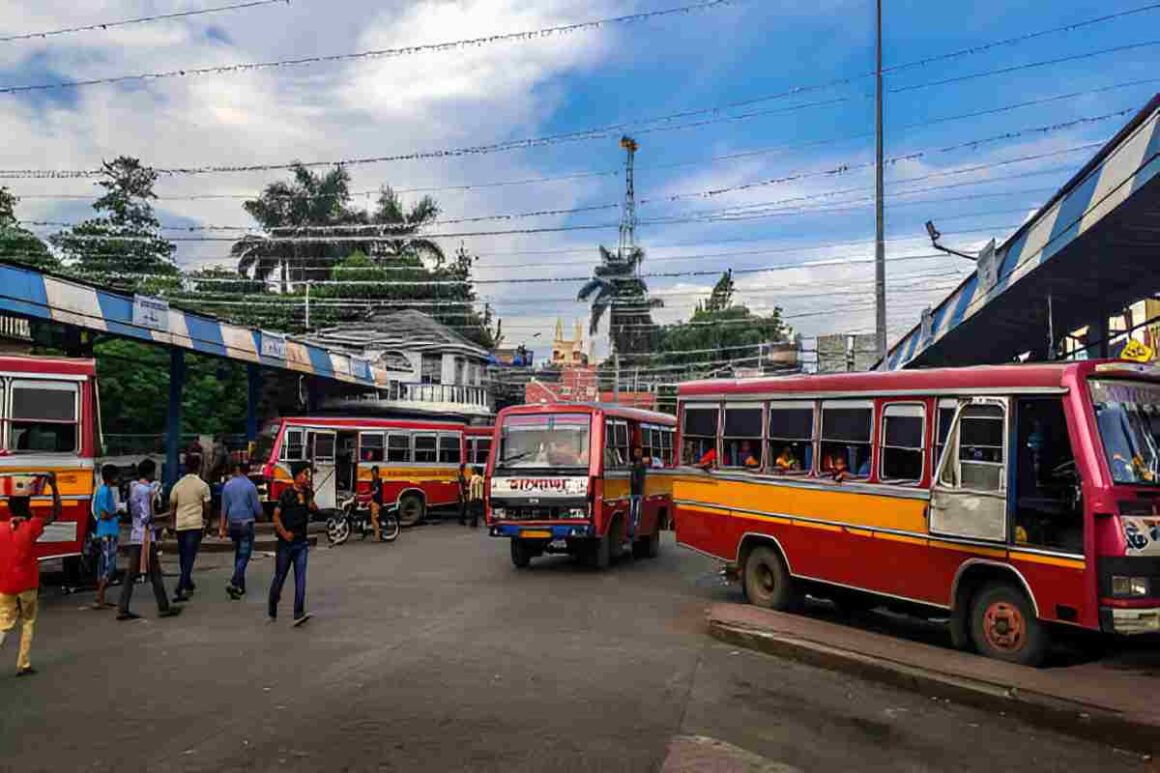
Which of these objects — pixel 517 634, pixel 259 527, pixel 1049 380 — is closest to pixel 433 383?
pixel 259 527

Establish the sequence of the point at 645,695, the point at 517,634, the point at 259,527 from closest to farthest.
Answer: the point at 645,695
the point at 517,634
the point at 259,527

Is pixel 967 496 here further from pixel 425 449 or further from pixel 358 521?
pixel 425 449

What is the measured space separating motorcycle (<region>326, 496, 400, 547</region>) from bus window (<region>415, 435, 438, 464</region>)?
3.59 metres

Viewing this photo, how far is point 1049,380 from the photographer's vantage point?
26.5ft

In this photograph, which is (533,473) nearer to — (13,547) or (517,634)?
(517,634)

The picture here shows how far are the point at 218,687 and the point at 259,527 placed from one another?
16280 mm

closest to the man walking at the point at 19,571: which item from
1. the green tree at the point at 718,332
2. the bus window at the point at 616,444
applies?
the bus window at the point at 616,444

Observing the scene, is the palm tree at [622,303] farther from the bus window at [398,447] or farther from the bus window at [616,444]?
the bus window at [616,444]

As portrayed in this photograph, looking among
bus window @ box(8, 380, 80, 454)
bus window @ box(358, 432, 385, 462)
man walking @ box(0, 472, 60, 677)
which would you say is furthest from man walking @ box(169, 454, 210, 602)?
bus window @ box(358, 432, 385, 462)

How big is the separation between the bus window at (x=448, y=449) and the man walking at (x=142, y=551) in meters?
14.9

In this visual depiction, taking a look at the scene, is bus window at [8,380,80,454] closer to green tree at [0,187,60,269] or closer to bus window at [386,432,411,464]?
bus window at [386,432,411,464]

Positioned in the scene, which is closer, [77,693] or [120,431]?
[77,693]

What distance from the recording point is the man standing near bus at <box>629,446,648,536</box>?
17.2 metres

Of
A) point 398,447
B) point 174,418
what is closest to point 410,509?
point 398,447
